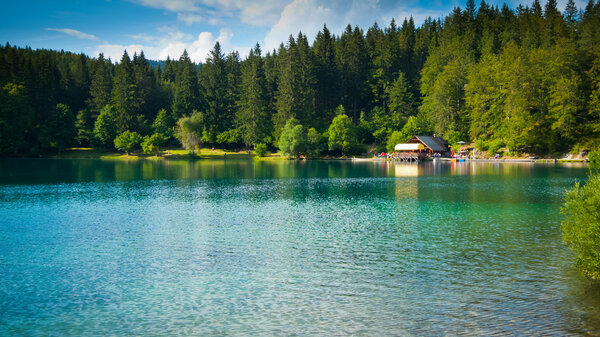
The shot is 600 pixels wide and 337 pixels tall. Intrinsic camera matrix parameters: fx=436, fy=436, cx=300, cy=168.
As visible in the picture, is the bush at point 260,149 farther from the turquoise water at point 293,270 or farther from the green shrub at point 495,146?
the turquoise water at point 293,270

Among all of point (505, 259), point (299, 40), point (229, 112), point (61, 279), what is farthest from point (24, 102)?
point (505, 259)

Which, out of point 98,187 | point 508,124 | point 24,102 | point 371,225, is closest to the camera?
point 371,225

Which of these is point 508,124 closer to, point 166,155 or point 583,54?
point 583,54

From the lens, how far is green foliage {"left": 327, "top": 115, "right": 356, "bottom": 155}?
11225 centimetres

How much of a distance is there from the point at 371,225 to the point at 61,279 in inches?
684

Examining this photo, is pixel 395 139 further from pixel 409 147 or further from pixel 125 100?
pixel 125 100

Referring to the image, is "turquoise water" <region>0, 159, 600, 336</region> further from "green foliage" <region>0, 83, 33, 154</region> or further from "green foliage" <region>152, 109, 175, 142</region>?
"green foliage" <region>152, 109, 175, 142</region>

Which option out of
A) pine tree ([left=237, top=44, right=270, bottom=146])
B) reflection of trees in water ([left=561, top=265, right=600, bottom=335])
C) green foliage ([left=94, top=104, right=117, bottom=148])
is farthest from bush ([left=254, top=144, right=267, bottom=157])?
reflection of trees in water ([left=561, top=265, right=600, bottom=335])

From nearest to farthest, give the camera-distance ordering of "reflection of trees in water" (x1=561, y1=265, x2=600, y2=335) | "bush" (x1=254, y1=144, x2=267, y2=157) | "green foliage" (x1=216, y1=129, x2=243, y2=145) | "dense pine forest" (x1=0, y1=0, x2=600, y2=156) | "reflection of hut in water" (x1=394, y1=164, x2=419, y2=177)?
"reflection of trees in water" (x1=561, y1=265, x2=600, y2=335) → "reflection of hut in water" (x1=394, y1=164, x2=419, y2=177) → "dense pine forest" (x1=0, y1=0, x2=600, y2=156) → "bush" (x1=254, y1=144, x2=267, y2=157) → "green foliage" (x1=216, y1=129, x2=243, y2=145)

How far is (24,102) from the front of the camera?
11488 centimetres

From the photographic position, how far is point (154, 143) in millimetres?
118938

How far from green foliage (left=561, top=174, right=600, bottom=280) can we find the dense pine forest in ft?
272

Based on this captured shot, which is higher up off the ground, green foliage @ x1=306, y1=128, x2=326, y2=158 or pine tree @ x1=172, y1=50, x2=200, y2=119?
pine tree @ x1=172, y1=50, x2=200, y2=119

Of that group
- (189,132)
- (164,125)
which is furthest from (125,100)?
(189,132)
